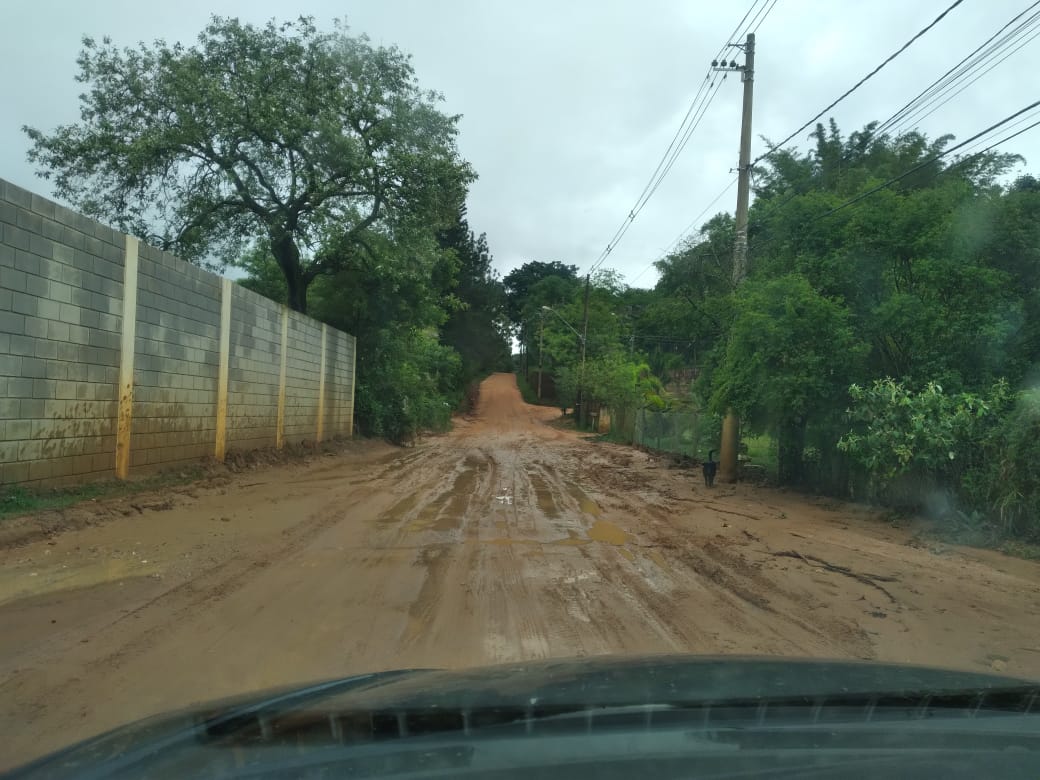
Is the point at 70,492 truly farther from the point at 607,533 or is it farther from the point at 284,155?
the point at 284,155

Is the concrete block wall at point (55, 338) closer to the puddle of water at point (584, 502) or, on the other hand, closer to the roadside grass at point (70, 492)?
the roadside grass at point (70, 492)

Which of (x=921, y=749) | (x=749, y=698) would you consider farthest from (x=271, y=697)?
(x=921, y=749)

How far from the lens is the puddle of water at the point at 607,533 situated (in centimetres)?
912

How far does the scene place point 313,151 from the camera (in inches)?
756

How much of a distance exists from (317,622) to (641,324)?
6337cm

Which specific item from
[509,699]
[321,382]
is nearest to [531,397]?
[321,382]

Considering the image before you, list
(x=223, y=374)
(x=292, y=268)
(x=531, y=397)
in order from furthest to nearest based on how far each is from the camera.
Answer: (x=531, y=397), (x=292, y=268), (x=223, y=374)

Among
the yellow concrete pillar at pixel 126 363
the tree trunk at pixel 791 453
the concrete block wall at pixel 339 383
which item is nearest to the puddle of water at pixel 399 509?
the yellow concrete pillar at pixel 126 363

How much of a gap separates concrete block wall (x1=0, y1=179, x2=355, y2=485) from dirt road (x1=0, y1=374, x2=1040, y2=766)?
1.04m

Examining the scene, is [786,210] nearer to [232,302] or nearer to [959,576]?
[959,576]

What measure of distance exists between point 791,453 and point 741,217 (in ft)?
17.9

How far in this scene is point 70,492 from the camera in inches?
370

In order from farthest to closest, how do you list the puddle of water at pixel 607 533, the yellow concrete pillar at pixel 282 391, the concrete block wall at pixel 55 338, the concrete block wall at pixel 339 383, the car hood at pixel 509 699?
the concrete block wall at pixel 339 383 < the yellow concrete pillar at pixel 282 391 < the puddle of water at pixel 607 533 < the concrete block wall at pixel 55 338 < the car hood at pixel 509 699

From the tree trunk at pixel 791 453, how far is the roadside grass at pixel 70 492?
35.7 ft
